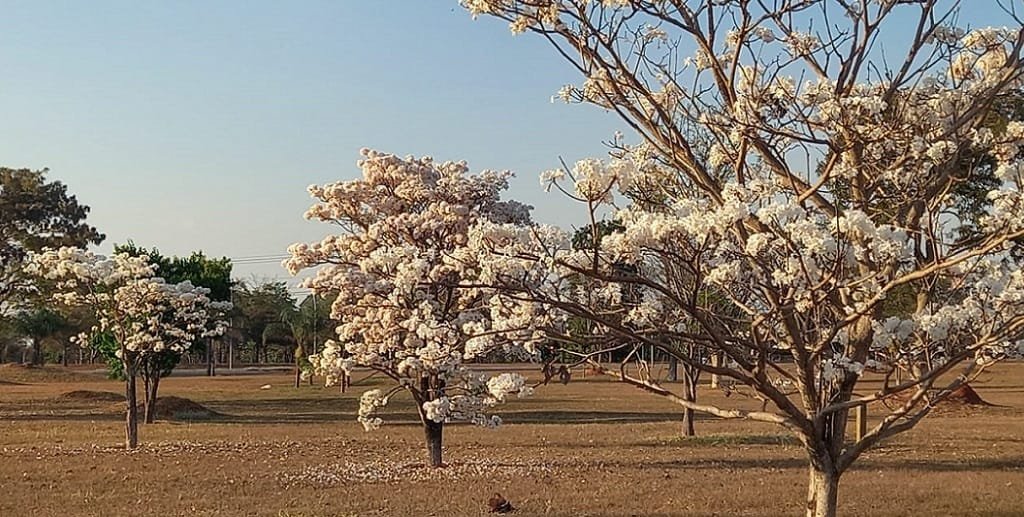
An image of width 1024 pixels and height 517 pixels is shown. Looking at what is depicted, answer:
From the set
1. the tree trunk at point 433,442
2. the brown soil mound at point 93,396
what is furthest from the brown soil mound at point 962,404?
the brown soil mound at point 93,396

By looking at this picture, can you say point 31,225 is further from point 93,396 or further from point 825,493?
point 825,493

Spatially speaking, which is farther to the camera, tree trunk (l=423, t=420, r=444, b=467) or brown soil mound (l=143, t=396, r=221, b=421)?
brown soil mound (l=143, t=396, r=221, b=421)

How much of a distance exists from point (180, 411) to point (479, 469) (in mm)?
20929

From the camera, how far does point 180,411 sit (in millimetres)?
36562

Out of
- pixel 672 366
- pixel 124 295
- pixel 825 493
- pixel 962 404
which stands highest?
pixel 124 295

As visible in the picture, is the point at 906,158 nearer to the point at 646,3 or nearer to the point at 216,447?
the point at 646,3

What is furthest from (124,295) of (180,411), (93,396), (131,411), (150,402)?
(93,396)

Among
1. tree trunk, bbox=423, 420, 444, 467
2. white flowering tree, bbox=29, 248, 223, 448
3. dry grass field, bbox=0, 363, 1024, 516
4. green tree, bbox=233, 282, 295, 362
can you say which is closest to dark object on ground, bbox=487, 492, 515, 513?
dry grass field, bbox=0, 363, 1024, 516

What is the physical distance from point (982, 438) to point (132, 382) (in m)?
19.3

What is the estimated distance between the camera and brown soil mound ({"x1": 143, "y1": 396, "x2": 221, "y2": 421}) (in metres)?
35.2

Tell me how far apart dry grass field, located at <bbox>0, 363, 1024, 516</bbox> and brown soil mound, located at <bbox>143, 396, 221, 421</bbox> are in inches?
19.4

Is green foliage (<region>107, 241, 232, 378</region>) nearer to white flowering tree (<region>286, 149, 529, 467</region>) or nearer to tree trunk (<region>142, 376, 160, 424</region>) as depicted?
tree trunk (<region>142, 376, 160, 424</region>)

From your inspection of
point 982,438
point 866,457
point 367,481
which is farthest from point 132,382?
point 982,438

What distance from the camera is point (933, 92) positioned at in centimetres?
823
